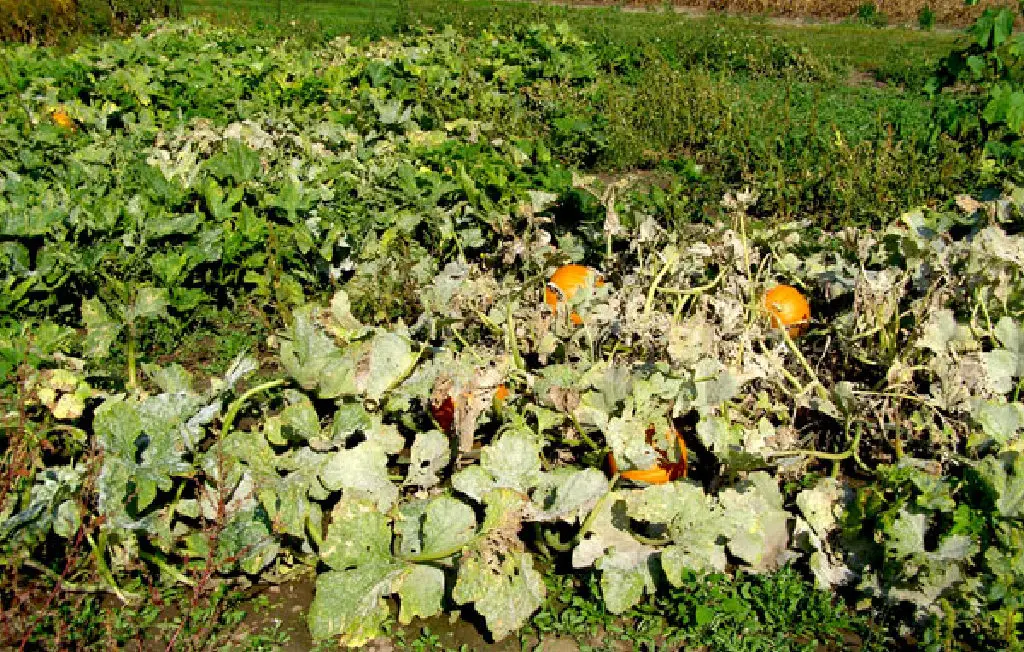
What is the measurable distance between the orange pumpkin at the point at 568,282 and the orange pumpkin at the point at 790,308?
767 millimetres

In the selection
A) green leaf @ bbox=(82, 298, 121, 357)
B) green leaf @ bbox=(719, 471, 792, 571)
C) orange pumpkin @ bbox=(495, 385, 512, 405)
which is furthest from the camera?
green leaf @ bbox=(82, 298, 121, 357)

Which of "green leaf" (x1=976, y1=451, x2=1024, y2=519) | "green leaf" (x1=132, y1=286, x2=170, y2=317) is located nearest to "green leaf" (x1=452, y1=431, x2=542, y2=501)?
"green leaf" (x1=976, y1=451, x2=1024, y2=519)

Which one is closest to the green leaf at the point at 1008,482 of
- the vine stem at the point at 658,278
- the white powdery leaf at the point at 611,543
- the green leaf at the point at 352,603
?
the white powdery leaf at the point at 611,543

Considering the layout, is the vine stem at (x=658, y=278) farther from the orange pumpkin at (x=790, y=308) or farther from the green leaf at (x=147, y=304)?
the green leaf at (x=147, y=304)

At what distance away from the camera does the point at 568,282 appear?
424 centimetres

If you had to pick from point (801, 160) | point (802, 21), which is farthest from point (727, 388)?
point (802, 21)

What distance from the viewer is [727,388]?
3182mm

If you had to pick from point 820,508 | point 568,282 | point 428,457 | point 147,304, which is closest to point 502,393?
point 428,457

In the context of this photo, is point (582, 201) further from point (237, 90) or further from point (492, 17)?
point (492, 17)

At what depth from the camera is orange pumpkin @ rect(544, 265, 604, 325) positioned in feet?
12.8

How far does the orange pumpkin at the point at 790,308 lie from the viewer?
3959mm

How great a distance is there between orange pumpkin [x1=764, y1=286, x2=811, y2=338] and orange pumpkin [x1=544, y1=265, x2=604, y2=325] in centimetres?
77

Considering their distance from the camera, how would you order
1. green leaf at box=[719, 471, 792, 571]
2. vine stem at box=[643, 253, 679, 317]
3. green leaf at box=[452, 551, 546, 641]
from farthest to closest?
vine stem at box=[643, 253, 679, 317], green leaf at box=[719, 471, 792, 571], green leaf at box=[452, 551, 546, 641]

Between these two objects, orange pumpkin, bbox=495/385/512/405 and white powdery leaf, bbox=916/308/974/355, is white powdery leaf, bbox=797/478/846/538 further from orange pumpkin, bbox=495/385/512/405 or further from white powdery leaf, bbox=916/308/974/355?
orange pumpkin, bbox=495/385/512/405
